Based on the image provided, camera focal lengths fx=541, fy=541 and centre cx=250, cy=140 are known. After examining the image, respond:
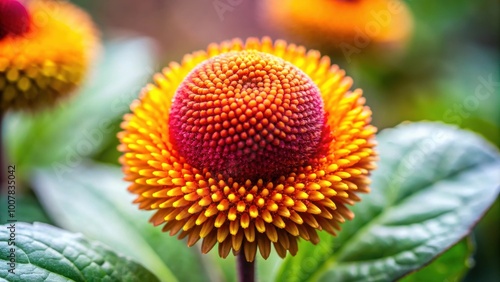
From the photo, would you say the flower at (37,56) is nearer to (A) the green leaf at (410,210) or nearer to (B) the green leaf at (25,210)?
(B) the green leaf at (25,210)

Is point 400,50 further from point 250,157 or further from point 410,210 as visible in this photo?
point 250,157

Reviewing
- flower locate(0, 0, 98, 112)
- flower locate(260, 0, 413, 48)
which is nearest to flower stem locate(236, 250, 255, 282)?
flower locate(0, 0, 98, 112)

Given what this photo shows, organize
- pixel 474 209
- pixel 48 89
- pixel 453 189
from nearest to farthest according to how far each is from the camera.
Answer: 1. pixel 474 209
2. pixel 453 189
3. pixel 48 89

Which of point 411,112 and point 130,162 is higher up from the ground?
point 411,112

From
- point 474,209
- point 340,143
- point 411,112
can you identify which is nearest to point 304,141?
point 340,143

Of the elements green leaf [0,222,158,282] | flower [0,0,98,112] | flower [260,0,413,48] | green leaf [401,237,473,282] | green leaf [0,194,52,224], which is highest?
flower [260,0,413,48]

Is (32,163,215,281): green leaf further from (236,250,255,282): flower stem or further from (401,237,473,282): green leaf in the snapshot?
(401,237,473,282): green leaf

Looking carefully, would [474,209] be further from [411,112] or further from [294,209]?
[411,112]

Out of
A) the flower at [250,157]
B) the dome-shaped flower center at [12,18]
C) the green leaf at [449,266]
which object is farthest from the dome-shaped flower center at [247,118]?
the dome-shaped flower center at [12,18]
